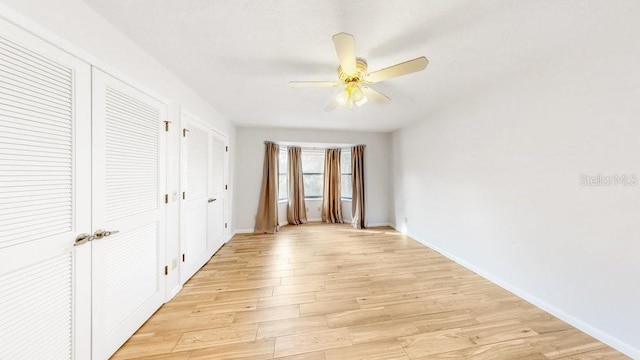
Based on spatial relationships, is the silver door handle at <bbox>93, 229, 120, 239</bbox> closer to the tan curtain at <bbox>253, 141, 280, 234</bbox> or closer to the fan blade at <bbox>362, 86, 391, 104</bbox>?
the fan blade at <bbox>362, 86, 391, 104</bbox>

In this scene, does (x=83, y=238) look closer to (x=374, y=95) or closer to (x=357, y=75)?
(x=357, y=75)

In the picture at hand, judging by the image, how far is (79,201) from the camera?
1202 mm

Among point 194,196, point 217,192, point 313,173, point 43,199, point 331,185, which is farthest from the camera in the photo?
point 313,173

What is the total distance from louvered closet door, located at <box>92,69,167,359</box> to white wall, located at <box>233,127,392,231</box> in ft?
8.10

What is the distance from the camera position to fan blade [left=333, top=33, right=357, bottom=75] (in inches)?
49.5

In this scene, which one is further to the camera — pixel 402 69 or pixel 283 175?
pixel 283 175

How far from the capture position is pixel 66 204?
1.14 m

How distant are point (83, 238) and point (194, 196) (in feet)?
4.69

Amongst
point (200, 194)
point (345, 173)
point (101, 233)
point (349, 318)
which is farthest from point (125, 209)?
point (345, 173)

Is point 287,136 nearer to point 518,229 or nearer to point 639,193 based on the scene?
point 518,229

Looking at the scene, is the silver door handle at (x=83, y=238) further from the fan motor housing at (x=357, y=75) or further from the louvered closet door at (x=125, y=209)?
the fan motor housing at (x=357, y=75)

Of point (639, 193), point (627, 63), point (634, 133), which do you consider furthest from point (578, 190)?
point (627, 63)

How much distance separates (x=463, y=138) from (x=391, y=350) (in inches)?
105

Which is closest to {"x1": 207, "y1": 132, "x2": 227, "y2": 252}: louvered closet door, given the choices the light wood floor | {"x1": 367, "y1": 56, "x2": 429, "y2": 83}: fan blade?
the light wood floor
